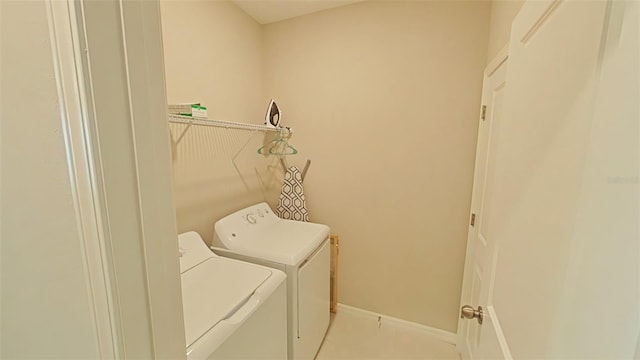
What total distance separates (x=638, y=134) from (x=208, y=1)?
2.16 meters

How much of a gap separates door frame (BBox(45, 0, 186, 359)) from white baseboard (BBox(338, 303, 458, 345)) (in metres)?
2.08

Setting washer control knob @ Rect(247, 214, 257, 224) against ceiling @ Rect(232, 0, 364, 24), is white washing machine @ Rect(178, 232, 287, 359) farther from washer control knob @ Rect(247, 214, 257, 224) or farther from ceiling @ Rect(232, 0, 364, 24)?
ceiling @ Rect(232, 0, 364, 24)

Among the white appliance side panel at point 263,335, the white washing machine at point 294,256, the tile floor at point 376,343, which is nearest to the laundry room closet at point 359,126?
the tile floor at point 376,343

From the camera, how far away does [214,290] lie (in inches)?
45.0

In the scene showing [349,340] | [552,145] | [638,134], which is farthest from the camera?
[349,340]

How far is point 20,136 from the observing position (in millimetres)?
476

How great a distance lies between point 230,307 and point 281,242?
0.67 meters

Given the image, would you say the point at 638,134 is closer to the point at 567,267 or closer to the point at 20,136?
the point at 567,267

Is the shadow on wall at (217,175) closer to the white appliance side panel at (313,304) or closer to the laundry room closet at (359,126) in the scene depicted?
the laundry room closet at (359,126)

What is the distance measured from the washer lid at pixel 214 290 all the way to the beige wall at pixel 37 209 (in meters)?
0.43

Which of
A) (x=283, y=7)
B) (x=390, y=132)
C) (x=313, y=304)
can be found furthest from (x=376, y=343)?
(x=283, y=7)

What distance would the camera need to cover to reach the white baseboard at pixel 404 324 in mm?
2021

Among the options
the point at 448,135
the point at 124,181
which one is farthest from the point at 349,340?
the point at 124,181

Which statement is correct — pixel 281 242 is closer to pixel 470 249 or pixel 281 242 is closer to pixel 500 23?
pixel 470 249
